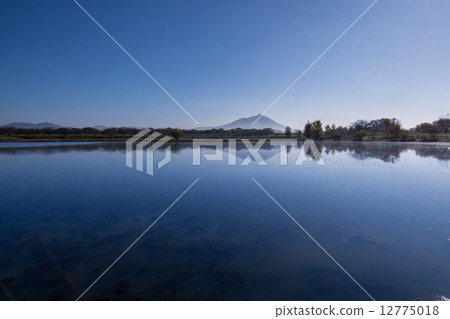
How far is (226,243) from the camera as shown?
18.6 feet

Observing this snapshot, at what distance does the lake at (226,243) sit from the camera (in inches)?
156

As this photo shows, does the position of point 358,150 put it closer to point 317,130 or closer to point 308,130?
point 317,130

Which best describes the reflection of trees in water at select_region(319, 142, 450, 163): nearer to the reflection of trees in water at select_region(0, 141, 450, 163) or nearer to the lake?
the reflection of trees in water at select_region(0, 141, 450, 163)

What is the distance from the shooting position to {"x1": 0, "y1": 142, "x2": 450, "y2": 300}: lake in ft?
13.0

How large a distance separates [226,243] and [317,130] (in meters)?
80.3

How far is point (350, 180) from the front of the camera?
12.9 meters

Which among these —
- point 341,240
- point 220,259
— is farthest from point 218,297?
point 341,240

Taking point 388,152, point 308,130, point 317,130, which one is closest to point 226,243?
point 388,152

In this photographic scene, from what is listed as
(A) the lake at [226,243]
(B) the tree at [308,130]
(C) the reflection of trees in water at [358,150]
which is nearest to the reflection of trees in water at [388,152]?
(C) the reflection of trees in water at [358,150]

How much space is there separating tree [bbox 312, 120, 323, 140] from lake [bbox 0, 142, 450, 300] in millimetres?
71319

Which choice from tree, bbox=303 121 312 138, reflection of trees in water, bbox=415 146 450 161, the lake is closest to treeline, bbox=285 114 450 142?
tree, bbox=303 121 312 138

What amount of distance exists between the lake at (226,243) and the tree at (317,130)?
71.3 m
